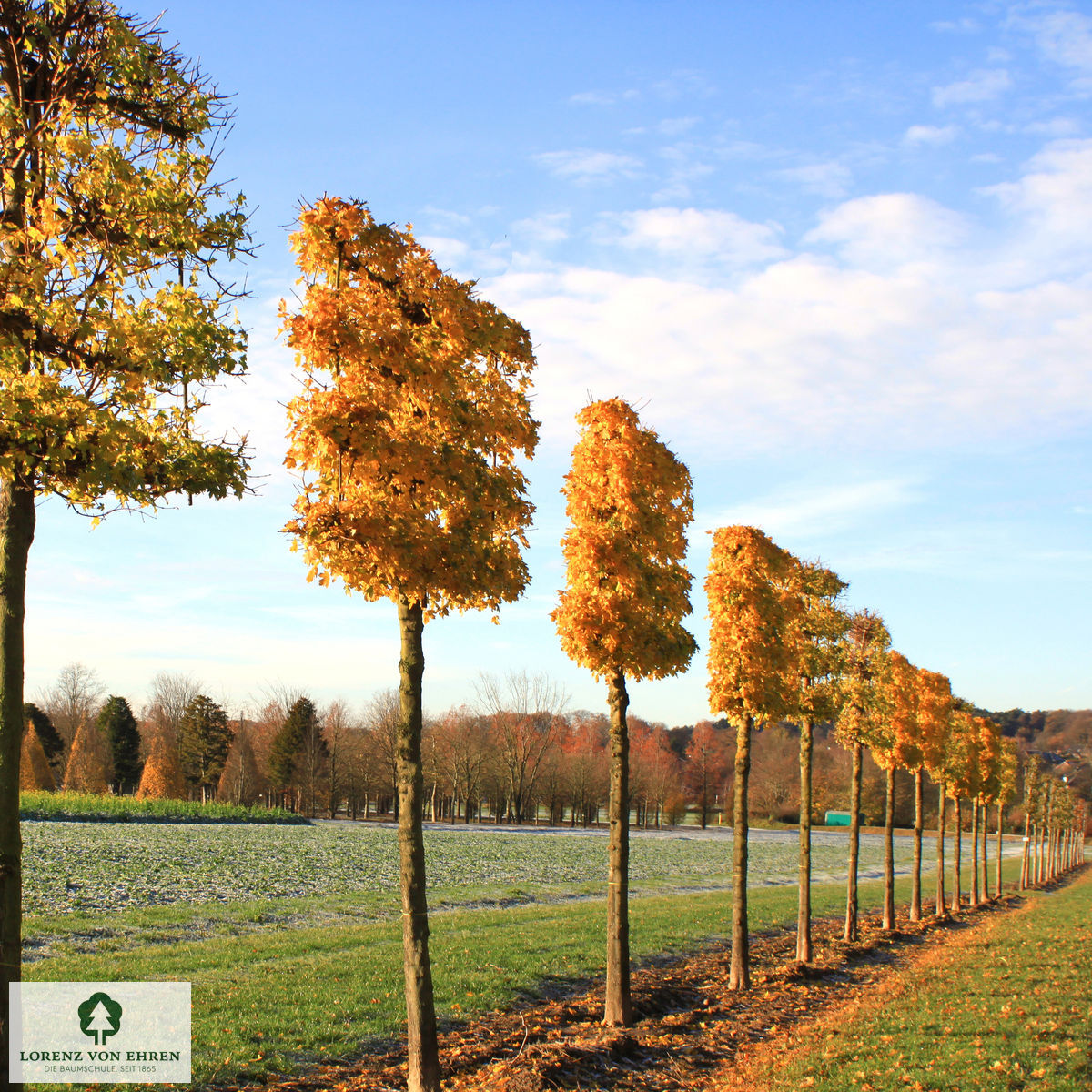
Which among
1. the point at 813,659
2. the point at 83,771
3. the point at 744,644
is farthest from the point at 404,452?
the point at 83,771

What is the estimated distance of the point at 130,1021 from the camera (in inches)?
376

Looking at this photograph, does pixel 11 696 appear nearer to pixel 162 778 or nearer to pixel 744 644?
pixel 744 644

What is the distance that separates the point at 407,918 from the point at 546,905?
1745cm

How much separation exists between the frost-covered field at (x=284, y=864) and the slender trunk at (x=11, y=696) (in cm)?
1323

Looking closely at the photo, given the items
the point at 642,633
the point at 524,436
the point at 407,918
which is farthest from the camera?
the point at 642,633

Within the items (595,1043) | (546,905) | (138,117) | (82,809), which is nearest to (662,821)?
(82,809)

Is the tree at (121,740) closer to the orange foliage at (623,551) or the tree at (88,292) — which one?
the orange foliage at (623,551)

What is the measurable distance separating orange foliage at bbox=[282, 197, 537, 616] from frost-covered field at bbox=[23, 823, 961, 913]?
13913 mm

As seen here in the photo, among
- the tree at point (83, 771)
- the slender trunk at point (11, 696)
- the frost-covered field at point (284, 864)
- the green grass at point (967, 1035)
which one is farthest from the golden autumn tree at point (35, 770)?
the slender trunk at point (11, 696)

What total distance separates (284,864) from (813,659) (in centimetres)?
1781

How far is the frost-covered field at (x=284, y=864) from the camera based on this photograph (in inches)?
792

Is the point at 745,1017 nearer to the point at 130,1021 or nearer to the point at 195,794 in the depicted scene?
the point at 130,1021

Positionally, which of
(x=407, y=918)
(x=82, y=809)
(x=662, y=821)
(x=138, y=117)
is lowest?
(x=662, y=821)

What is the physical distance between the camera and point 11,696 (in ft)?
19.3
